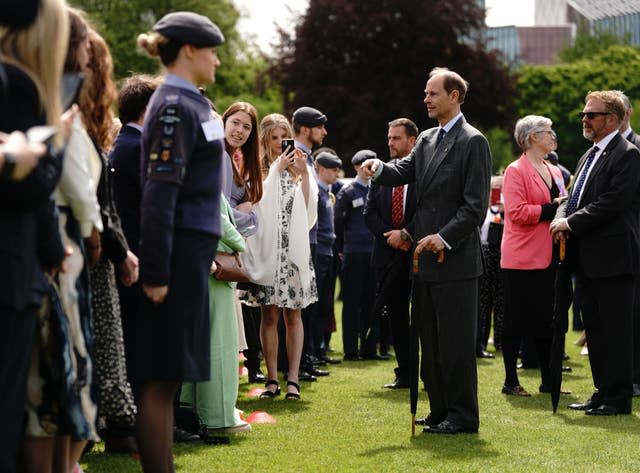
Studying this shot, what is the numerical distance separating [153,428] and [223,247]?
2581 mm

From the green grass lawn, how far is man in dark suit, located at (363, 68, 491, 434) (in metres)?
0.36

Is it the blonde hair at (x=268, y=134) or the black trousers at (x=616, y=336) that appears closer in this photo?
the black trousers at (x=616, y=336)

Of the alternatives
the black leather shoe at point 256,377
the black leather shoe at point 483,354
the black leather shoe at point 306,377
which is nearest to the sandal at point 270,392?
the black leather shoe at point 256,377

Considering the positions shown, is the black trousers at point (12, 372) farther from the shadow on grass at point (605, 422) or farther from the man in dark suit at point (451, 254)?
the shadow on grass at point (605, 422)

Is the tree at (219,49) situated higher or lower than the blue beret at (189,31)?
higher

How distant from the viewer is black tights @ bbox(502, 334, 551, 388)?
410 inches

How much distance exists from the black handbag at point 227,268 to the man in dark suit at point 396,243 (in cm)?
→ 257

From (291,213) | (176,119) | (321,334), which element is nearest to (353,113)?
(321,334)

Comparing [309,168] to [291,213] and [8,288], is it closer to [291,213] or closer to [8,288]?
[291,213]

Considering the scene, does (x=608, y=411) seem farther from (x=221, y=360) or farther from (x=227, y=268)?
(x=227, y=268)

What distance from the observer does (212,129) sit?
212 inches

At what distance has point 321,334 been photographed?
536 inches

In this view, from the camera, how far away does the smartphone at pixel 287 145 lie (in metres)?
9.69

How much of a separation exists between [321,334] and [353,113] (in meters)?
32.8
